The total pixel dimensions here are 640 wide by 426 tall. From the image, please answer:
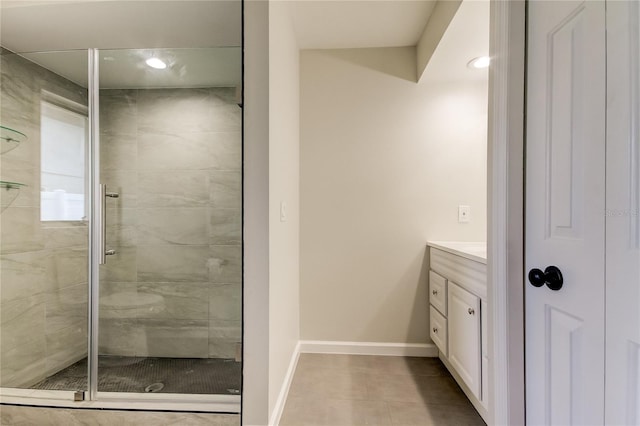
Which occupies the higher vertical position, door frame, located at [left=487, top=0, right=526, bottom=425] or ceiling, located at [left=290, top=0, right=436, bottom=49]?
ceiling, located at [left=290, top=0, right=436, bottom=49]

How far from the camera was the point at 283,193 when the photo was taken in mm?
1733

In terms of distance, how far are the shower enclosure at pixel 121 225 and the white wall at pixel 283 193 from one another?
354 mm

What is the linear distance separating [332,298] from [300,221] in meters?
0.68

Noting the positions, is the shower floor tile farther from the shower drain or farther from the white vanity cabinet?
the white vanity cabinet

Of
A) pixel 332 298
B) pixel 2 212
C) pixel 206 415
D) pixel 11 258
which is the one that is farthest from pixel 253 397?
pixel 2 212

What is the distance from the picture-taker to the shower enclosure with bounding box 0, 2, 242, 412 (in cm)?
A: 200

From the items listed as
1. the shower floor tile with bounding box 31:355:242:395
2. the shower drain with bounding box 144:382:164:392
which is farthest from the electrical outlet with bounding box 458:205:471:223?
the shower drain with bounding box 144:382:164:392

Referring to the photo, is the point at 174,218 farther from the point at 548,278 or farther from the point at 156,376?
the point at 548,278

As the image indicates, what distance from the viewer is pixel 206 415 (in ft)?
4.96

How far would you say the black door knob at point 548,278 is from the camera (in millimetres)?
856

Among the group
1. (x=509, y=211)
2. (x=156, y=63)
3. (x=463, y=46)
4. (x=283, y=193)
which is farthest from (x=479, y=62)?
(x=156, y=63)

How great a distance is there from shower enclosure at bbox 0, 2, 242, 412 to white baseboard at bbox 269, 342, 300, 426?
0.90 feet

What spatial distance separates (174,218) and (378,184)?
1.70m

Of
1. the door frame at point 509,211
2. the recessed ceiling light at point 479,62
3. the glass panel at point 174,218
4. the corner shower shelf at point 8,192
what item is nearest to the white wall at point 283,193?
the glass panel at point 174,218
